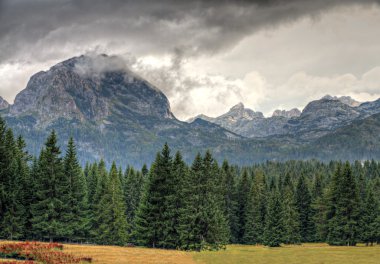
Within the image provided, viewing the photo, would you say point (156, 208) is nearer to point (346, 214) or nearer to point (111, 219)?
point (111, 219)

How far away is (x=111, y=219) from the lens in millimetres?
85000

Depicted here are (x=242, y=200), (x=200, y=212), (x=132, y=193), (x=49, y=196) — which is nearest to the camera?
(x=200, y=212)

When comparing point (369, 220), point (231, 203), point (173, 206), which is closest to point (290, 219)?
point (231, 203)

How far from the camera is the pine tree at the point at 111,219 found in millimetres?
83312

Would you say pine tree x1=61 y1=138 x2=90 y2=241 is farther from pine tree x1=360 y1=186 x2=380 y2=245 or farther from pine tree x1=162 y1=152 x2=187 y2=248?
pine tree x1=360 y1=186 x2=380 y2=245

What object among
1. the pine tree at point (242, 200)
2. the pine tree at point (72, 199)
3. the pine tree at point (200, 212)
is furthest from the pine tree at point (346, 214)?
the pine tree at point (72, 199)

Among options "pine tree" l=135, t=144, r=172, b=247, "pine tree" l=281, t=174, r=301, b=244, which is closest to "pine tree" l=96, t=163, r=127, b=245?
"pine tree" l=135, t=144, r=172, b=247

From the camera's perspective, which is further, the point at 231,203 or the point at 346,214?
the point at 231,203

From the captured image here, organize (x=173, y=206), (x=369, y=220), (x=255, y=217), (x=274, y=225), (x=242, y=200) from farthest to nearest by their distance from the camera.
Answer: (x=242, y=200) < (x=255, y=217) < (x=274, y=225) < (x=369, y=220) < (x=173, y=206)

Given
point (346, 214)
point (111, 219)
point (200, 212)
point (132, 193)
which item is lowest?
point (111, 219)

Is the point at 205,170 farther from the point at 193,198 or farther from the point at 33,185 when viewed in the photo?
the point at 33,185

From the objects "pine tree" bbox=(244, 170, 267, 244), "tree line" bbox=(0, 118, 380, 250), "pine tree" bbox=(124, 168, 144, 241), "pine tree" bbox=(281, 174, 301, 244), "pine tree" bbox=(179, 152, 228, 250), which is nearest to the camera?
"pine tree" bbox=(179, 152, 228, 250)

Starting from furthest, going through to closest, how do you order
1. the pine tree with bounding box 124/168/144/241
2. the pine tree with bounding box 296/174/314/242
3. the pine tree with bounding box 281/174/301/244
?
the pine tree with bounding box 296/174/314/242 → the pine tree with bounding box 124/168/144/241 → the pine tree with bounding box 281/174/301/244

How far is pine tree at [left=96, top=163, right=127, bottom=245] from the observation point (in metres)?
83.3
